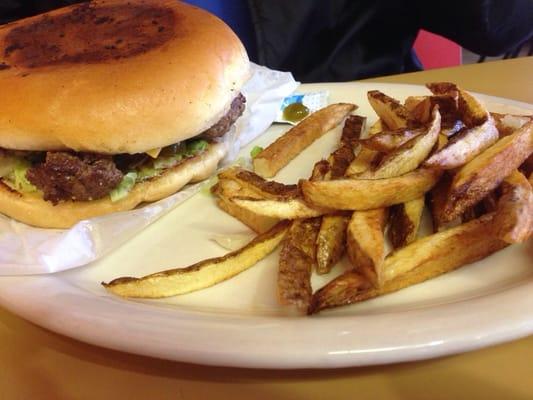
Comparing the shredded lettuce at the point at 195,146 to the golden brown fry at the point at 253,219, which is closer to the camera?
the golden brown fry at the point at 253,219

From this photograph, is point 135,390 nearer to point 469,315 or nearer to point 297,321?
point 297,321

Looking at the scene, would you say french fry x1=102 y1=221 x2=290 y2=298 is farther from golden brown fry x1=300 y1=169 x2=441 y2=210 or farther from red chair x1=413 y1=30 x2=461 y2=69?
red chair x1=413 y1=30 x2=461 y2=69

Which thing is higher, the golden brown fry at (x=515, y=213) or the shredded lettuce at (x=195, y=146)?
the golden brown fry at (x=515, y=213)

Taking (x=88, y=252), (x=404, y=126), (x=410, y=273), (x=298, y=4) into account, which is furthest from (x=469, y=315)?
(x=298, y=4)

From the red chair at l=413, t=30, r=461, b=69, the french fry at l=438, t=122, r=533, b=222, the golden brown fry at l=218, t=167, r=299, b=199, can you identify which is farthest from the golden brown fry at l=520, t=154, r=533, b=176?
the red chair at l=413, t=30, r=461, b=69

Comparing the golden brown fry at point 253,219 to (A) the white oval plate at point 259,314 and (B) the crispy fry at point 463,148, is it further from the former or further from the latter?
(B) the crispy fry at point 463,148

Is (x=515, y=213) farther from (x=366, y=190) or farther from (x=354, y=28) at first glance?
(x=354, y=28)

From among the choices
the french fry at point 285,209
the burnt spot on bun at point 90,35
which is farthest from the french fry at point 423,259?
the burnt spot on bun at point 90,35
